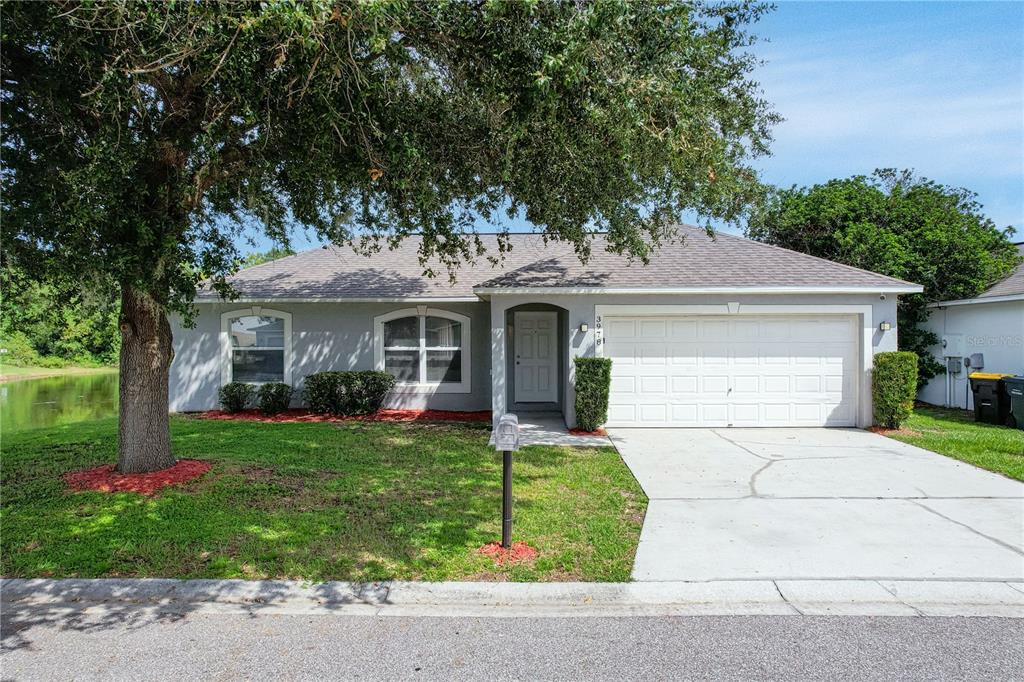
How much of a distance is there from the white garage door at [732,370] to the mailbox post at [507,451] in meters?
6.26

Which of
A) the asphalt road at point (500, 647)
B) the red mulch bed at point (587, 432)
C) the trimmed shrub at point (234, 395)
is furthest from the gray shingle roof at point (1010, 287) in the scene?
the trimmed shrub at point (234, 395)

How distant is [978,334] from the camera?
1276 centimetres

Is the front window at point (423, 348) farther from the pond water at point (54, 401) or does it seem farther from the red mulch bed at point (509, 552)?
the red mulch bed at point (509, 552)

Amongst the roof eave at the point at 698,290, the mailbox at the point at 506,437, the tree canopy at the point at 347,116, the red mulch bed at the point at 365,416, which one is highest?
the tree canopy at the point at 347,116

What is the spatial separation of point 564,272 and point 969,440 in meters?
7.25

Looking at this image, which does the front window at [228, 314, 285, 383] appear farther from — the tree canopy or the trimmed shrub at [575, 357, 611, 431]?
the trimmed shrub at [575, 357, 611, 431]

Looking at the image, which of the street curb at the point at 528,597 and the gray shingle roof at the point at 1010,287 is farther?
the gray shingle roof at the point at 1010,287

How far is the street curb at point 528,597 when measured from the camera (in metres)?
3.82

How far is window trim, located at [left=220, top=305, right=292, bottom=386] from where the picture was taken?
13.2 metres

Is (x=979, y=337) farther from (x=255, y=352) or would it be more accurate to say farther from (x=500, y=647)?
(x=255, y=352)

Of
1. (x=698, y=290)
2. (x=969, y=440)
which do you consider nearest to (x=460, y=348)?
(x=698, y=290)

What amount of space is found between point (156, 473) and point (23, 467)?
2316 mm

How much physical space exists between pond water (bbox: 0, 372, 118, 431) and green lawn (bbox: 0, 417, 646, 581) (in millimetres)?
5798

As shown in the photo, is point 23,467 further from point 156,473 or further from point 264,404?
point 264,404
